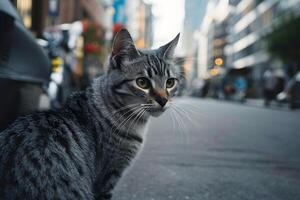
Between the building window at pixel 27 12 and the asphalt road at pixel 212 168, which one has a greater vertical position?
the building window at pixel 27 12

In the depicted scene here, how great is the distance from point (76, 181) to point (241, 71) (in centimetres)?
4380

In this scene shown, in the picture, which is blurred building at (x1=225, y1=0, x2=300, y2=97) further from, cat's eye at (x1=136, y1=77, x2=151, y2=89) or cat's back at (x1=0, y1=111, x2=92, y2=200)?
cat's back at (x1=0, y1=111, x2=92, y2=200)

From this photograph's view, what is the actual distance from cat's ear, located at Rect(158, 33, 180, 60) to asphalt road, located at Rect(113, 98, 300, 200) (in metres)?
0.38

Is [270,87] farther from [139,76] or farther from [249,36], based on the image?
[249,36]

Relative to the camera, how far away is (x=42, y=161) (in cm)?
202

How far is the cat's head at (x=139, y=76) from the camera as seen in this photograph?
2547mm

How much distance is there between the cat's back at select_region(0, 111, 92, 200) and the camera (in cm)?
194

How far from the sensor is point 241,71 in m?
44.5

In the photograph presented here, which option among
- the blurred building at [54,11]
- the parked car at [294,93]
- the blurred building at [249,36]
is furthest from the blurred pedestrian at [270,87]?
the blurred building at [249,36]

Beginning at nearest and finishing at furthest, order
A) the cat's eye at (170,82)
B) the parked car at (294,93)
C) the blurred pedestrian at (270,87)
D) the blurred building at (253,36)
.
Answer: the cat's eye at (170,82)
the parked car at (294,93)
the blurred pedestrian at (270,87)
the blurred building at (253,36)

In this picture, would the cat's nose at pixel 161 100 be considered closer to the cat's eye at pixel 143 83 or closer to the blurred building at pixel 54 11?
the cat's eye at pixel 143 83

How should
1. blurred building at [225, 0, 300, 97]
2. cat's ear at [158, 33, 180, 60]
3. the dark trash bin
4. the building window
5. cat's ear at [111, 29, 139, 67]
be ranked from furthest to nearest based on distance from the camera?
blurred building at [225, 0, 300, 97], the building window, the dark trash bin, cat's ear at [158, 33, 180, 60], cat's ear at [111, 29, 139, 67]

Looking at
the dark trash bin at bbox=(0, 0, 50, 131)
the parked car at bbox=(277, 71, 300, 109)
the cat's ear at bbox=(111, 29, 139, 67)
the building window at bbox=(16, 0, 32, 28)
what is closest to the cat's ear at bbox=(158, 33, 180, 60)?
the cat's ear at bbox=(111, 29, 139, 67)

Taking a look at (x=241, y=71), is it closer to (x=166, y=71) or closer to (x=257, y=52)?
(x=257, y=52)
